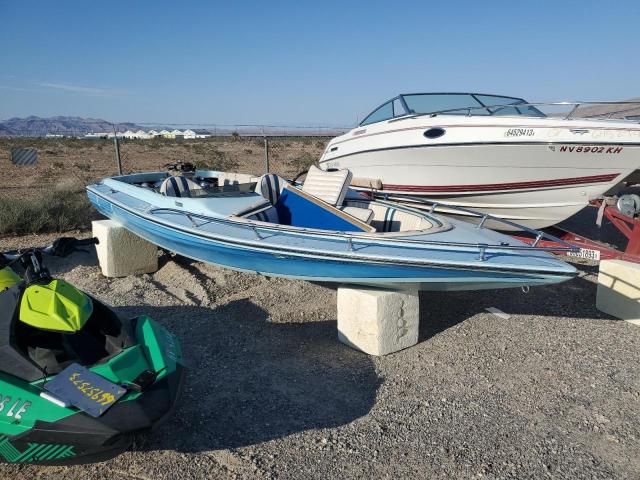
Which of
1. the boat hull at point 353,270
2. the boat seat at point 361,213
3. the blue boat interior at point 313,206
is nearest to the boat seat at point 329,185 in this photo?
the blue boat interior at point 313,206

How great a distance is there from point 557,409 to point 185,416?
2508 millimetres

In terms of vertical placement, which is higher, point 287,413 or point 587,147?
point 587,147

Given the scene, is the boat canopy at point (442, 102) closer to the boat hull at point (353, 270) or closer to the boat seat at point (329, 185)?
the boat seat at point (329, 185)

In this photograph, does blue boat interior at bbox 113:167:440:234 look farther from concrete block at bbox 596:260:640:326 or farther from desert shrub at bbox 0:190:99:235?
desert shrub at bbox 0:190:99:235

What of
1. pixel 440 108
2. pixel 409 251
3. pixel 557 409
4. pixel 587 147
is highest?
pixel 440 108

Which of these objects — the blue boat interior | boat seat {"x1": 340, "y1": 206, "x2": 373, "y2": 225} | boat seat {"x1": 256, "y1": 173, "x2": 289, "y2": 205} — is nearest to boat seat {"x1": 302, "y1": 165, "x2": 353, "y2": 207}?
the blue boat interior

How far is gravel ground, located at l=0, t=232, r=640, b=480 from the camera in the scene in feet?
9.30

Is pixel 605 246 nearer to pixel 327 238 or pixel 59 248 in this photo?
pixel 327 238

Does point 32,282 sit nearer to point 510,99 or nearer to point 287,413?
point 287,413

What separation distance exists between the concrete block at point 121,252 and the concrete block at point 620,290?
5.10 metres

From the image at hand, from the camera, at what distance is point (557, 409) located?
11.1 feet

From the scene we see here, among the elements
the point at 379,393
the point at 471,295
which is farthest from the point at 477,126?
the point at 379,393

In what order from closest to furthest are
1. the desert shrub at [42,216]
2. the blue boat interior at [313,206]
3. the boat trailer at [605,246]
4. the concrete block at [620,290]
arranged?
1. the concrete block at [620,290]
2. the blue boat interior at [313,206]
3. the boat trailer at [605,246]
4. the desert shrub at [42,216]

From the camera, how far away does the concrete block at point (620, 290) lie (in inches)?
186
